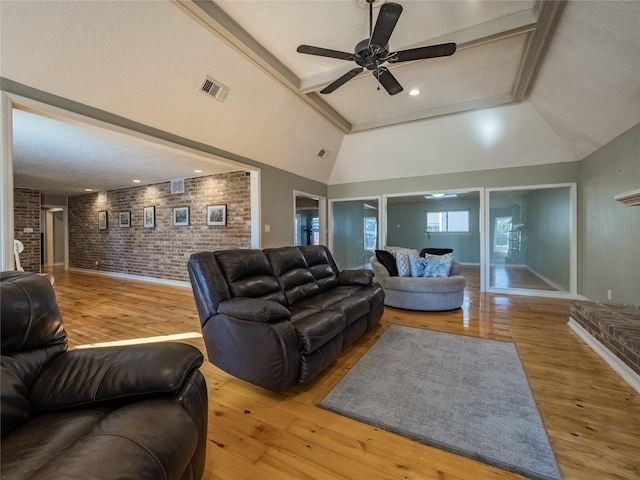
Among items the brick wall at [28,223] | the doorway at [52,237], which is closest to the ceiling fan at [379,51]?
the brick wall at [28,223]

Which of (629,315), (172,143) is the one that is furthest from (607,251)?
(172,143)

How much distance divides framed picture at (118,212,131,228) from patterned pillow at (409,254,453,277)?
6.83 meters

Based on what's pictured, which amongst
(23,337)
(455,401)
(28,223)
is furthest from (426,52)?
(28,223)

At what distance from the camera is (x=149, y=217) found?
6.47 metres

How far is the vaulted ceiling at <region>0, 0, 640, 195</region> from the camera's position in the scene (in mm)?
2170

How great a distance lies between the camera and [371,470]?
1321 millimetres

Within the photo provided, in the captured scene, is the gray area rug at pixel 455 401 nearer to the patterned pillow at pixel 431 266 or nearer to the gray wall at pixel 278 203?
the patterned pillow at pixel 431 266

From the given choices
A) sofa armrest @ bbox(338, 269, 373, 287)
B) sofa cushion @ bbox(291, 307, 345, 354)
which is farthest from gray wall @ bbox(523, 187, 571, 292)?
sofa cushion @ bbox(291, 307, 345, 354)

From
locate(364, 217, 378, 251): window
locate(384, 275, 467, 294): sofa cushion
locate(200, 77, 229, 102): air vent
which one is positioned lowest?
locate(384, 275, 467, 294): sofa cushion

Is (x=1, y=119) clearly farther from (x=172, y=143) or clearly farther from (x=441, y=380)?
(x=441, y=380)

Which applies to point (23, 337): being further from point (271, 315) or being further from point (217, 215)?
point (217, 215)

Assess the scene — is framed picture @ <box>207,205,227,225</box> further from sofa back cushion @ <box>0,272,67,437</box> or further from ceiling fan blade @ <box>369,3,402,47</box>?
sofa back cushion @ <box>0,272,67,437</box>

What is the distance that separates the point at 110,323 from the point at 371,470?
145 inches

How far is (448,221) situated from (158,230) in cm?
752
